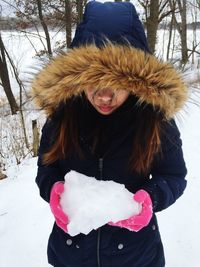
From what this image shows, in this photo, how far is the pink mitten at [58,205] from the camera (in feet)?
4.14

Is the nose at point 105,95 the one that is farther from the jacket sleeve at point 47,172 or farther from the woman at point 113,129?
the jacket sleeve at point 47,172

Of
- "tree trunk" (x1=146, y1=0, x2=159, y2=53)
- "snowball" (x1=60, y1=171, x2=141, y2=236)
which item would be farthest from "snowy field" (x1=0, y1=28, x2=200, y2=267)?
"tree trunk" (x1=146, y1=0, x2=159, y2=53)

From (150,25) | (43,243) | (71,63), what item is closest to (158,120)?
(71,63)

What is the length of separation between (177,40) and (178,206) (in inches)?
943

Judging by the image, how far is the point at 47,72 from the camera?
1314 mm

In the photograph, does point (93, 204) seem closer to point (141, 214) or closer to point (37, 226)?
point (141, 214)

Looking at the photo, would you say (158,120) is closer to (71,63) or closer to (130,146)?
(130,146)

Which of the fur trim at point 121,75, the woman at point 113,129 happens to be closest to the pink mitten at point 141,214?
the woman at point 113,129

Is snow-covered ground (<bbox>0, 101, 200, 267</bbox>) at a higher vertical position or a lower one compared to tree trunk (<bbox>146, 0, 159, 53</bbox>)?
lower

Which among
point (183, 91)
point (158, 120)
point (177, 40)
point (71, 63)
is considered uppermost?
point (71, 63)

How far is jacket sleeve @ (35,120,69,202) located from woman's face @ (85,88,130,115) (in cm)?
28

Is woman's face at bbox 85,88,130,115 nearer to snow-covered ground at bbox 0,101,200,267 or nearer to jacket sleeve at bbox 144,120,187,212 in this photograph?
jacket sleeve at bbox 144,120,187,212

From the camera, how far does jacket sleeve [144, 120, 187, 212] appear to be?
1.28m

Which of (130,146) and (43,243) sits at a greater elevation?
(130,146)
